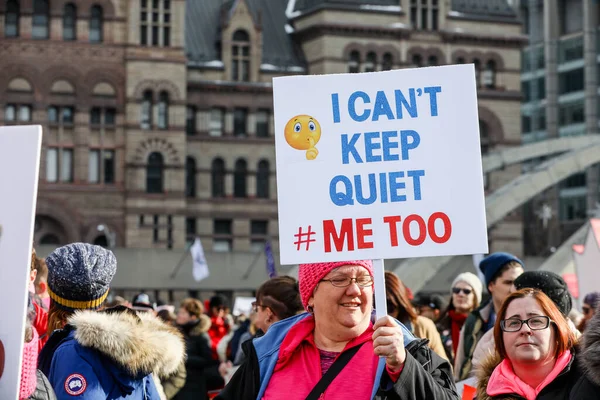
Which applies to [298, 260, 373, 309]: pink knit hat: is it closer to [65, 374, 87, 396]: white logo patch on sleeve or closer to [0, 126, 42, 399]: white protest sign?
[65, 374, 87, 396]: white logo patch on sleeve

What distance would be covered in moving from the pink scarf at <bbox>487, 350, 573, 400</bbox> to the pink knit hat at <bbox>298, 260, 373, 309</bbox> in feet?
2.28

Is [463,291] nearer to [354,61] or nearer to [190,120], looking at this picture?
[190,120]

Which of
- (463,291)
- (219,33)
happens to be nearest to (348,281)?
(463,291)

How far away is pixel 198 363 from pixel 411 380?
7.36 metres

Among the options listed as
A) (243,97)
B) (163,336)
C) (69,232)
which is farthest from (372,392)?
(243,97)

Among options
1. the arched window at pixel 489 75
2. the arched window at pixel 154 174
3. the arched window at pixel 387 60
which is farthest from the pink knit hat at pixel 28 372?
the arched window at pixel 489 75

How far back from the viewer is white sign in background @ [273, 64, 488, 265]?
14.7 feet

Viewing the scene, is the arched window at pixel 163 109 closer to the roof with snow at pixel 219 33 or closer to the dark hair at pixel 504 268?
the roof with snow at pixel 219 33

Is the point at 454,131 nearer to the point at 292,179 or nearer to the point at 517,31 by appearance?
the point at 292,179

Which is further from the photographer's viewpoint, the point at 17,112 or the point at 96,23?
the point at 96,23

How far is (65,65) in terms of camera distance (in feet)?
155

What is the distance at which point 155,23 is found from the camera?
4922 cm

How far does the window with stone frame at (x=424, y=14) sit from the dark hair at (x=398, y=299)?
46041mm

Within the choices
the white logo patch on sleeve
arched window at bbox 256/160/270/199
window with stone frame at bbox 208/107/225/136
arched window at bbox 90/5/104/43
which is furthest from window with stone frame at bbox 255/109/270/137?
the white logo patch on sleeve
